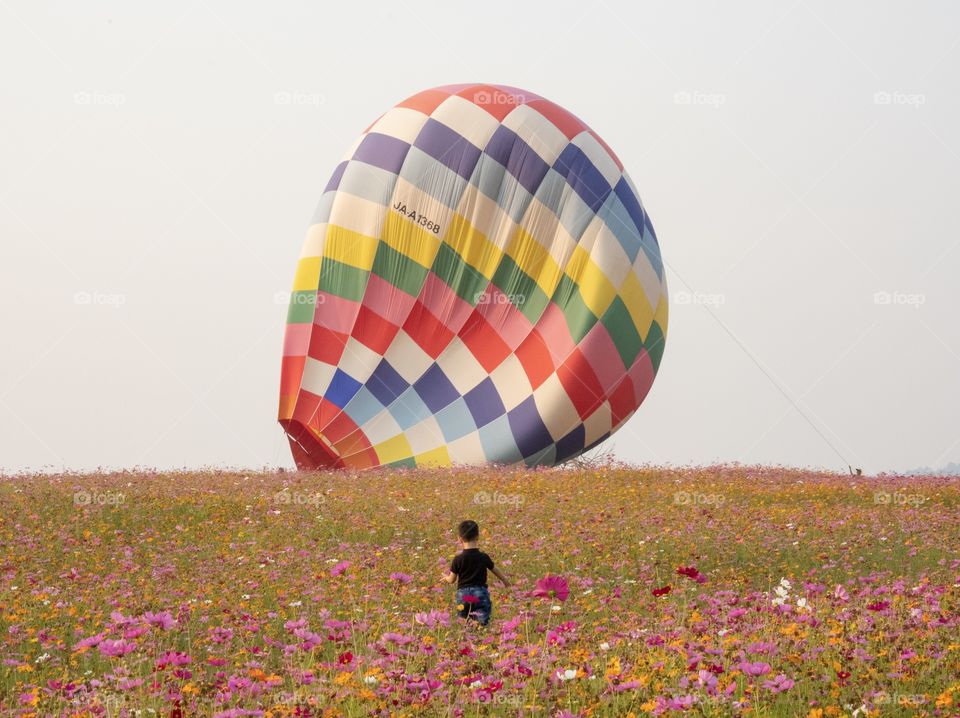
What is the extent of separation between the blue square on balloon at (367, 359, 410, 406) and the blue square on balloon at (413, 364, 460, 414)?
0.36 meters

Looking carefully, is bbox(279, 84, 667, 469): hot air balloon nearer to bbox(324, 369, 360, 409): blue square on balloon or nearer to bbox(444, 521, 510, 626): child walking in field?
bbox(324, 369, 360, 409): blue square on balloon

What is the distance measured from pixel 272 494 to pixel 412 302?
265 inches

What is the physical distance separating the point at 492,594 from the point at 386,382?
12.9 meters

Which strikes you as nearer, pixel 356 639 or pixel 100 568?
pixel 356 639

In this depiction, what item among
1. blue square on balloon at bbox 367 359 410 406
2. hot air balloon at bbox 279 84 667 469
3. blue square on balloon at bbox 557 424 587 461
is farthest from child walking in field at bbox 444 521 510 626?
blue square on balloon at bbox 557 424 587 461

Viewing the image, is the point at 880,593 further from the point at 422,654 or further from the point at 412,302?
the point at 412,302

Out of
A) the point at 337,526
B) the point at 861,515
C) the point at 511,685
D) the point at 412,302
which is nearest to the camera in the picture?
the point at 511,685

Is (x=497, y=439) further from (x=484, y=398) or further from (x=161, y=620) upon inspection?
(x=161, y=620)

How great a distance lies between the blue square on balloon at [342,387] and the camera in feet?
79.4

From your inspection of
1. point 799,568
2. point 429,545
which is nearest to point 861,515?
point 799,568

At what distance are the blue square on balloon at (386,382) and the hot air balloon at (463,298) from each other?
0.03 meters

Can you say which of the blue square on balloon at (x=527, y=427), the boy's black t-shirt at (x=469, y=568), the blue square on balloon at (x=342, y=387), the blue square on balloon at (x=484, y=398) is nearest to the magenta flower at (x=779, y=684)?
the boy's black t-shirt at (x=469, y=568)

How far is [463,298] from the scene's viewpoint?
24406 mm

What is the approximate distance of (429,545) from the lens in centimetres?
1524
